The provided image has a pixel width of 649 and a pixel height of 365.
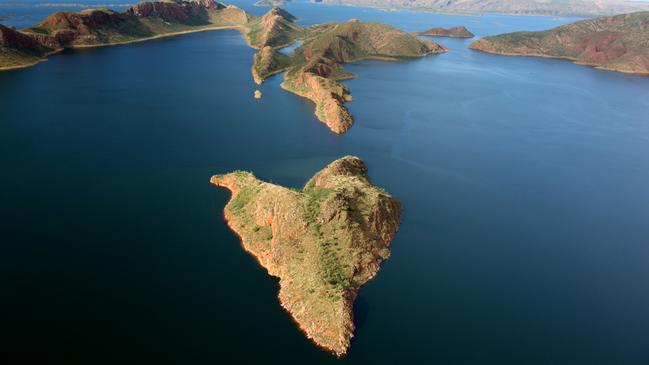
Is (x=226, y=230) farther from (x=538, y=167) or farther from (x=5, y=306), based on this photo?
(x=538, y=167)

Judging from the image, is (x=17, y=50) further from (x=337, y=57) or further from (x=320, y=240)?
(x=320, y=240)

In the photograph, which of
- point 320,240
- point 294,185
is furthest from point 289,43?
point 320,240

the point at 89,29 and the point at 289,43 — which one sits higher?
the point at 89,29

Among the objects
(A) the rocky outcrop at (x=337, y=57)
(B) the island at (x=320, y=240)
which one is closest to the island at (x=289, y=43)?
(A) the rocky outcrop at (x=337, y=57)

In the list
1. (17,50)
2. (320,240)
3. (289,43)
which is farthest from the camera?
(289,43)

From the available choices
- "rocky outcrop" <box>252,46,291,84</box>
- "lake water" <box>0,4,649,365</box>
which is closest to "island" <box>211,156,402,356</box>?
"lake water" <box>0,4,649,365</box>

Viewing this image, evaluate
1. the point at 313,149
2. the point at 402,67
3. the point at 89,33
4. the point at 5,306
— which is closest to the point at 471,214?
the point at 313,149

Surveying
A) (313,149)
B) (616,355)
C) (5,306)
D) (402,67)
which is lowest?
(616,355)
